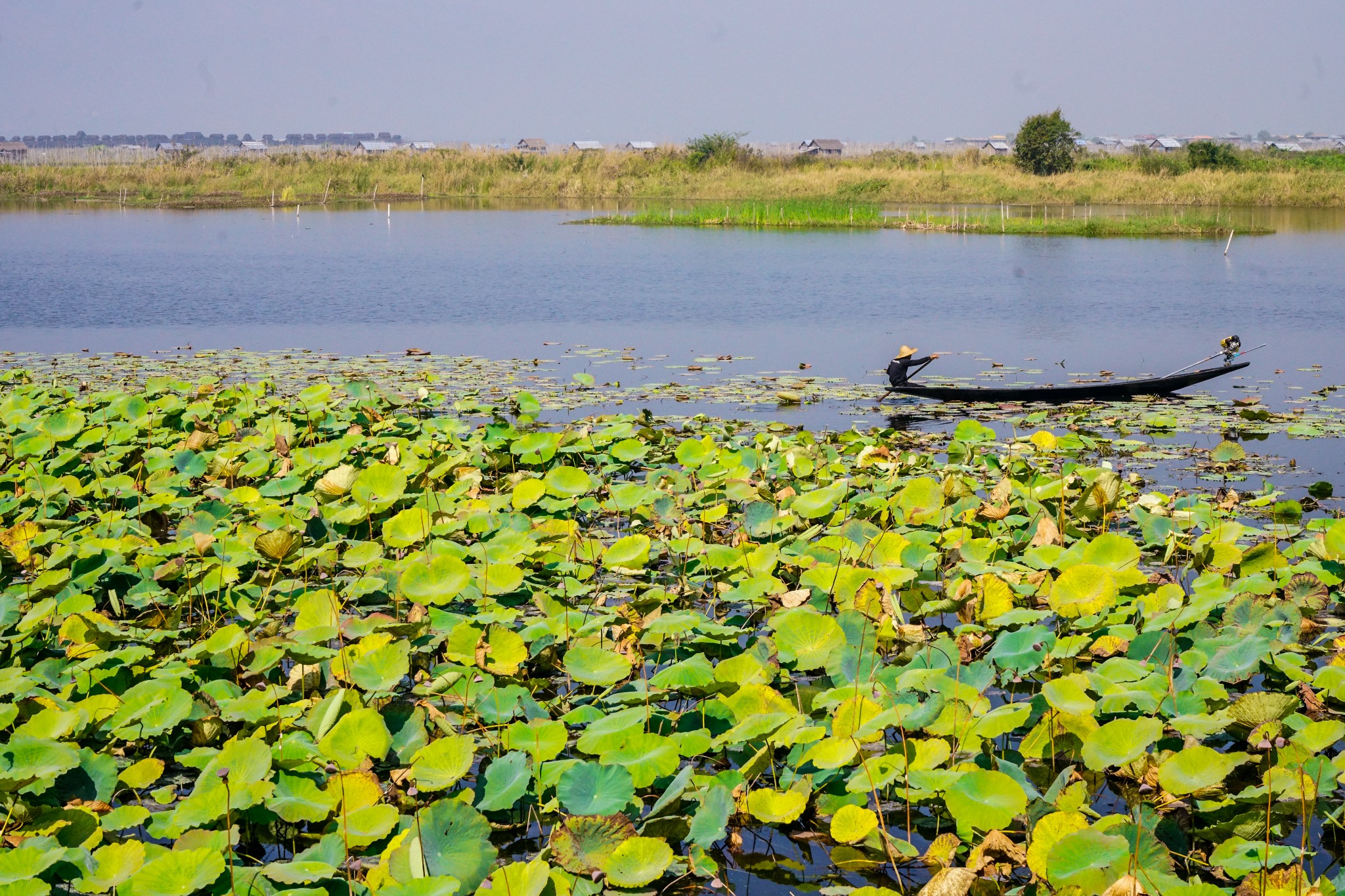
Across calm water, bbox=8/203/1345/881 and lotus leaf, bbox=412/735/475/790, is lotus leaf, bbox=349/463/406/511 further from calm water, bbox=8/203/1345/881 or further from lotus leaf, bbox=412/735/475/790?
calm water, bbox=8/203/1345/881

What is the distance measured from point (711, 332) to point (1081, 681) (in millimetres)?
9586

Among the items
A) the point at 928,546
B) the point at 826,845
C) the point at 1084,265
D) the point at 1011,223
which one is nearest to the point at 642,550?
the point at 928,546

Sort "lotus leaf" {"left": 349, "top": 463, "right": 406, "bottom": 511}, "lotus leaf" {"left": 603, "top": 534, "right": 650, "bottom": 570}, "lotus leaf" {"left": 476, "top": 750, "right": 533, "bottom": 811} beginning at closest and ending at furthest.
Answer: "lotus leaf" {"left": 476, "top": 750, "right": 533, "bottom": 811} → "lotus leaf" {"left": 603, "top": 534, "right": 650, "bottom": 570} → "lotus leaf" {"left": 349, "top": 463, "right": 406, "bottom": 511}

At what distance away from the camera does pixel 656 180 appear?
4175 cm

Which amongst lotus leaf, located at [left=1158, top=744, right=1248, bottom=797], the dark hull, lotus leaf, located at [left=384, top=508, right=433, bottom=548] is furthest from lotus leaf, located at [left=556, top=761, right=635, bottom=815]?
the dark hull

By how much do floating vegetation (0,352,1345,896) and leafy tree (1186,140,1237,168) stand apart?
1474 inches

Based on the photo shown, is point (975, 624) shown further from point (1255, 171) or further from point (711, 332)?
point (1255, 171)

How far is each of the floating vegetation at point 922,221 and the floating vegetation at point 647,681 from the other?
21802 mm

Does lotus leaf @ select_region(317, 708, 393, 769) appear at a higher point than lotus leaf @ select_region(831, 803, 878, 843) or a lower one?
higher

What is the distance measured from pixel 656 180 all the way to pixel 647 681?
40.3 metres

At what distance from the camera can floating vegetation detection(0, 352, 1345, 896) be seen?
Answer: 2.14m

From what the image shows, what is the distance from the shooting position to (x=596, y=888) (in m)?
2.08

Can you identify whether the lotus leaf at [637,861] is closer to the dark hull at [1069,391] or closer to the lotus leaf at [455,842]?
the lotus leaf at [455,842]

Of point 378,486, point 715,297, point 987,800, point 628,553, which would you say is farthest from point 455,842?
point 715,297
